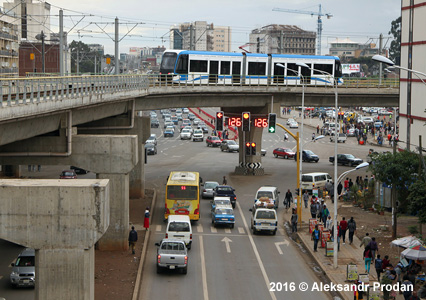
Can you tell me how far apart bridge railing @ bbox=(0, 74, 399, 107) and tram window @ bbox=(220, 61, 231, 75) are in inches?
25.0

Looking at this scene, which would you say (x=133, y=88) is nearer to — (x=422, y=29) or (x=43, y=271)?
(x=422, y=29)

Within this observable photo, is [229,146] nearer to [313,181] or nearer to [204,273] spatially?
[313,181]

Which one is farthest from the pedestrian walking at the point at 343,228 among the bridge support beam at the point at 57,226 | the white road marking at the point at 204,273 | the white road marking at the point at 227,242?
the bridge support beam at the point at 57,226

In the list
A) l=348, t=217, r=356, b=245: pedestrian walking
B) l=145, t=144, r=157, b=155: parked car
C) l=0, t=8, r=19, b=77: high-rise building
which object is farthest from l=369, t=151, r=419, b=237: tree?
l=0, t=8, r=19, b=77: high-rise building

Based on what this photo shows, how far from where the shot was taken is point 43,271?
20.9 metres

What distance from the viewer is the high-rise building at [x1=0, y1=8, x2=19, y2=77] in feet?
350

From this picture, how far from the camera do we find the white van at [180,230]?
35.7 metres

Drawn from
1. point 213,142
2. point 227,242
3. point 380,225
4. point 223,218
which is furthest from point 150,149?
point 227,242

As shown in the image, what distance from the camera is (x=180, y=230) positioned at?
36031mm

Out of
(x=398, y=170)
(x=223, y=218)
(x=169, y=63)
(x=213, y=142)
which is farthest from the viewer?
(x=213, y=142)

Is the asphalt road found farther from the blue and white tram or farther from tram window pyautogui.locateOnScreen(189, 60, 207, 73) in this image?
tram window pyautogui.locateOnScreen(189, 60, 207, 73)

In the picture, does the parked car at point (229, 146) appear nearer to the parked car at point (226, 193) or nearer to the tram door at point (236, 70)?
the tram door at point (236, 70)

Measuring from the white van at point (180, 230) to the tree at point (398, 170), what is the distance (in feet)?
33.2

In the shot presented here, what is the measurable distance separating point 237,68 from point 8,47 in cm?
5937
